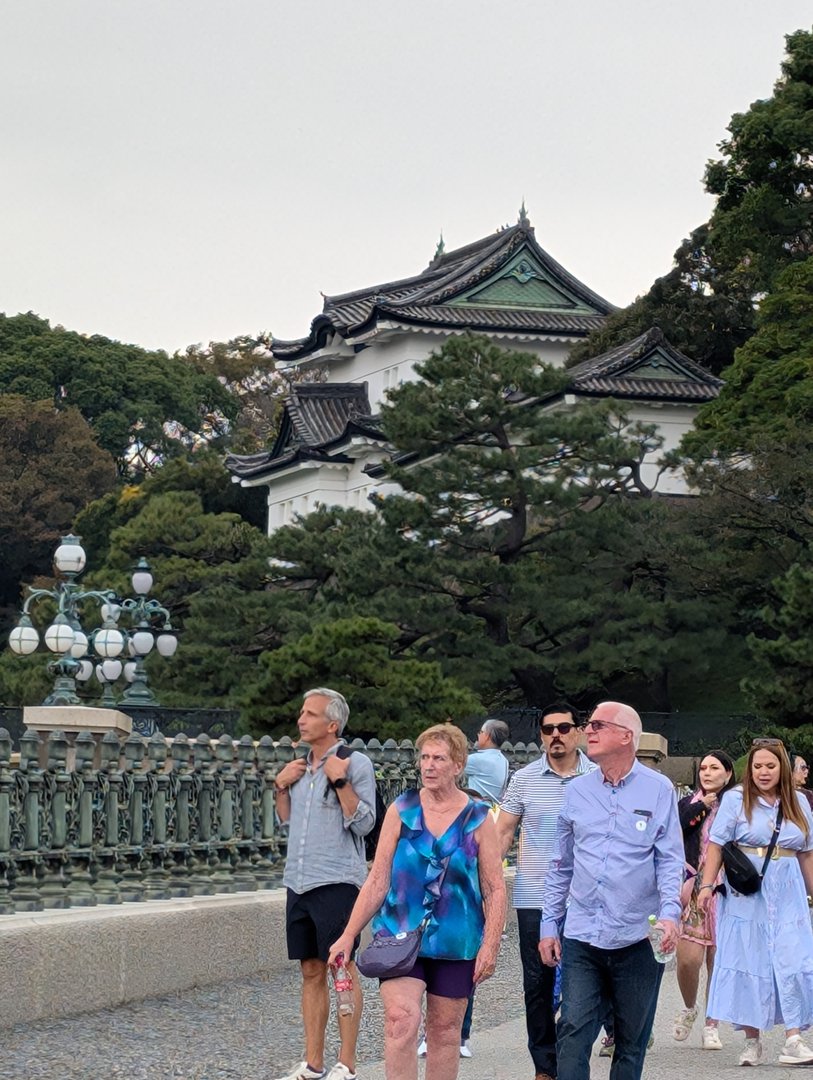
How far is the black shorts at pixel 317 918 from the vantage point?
355 inches

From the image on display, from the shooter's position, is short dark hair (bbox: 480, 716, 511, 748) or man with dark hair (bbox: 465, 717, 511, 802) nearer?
man with dark hair (bbox: 465, 717, 511, 802)

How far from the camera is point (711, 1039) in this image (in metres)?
10.8

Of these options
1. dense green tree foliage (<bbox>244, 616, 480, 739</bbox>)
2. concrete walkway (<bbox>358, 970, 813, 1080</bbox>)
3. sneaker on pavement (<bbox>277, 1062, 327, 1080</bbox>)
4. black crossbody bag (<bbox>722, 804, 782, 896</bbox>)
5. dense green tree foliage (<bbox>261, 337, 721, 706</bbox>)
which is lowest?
concrete walkway (<bbox>358, 970, 813, 1080</bbox>)

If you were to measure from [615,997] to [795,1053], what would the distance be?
120 inches

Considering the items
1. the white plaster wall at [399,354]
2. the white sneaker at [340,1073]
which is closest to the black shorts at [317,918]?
the white sneaker at [340,1073]

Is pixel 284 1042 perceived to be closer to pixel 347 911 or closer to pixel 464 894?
pixel 347 911

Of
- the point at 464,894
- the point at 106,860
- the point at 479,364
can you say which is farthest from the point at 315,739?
the point at 479,364

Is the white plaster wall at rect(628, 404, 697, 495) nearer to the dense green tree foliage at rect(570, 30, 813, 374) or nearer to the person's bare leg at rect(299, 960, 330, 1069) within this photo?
the dense green tree foliage at rect(570, 30, 813, 374)

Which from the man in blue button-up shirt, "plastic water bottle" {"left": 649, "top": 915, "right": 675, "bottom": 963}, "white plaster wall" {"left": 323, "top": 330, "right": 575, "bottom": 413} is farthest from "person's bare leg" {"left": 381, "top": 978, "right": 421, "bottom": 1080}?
"white plaster wall" {"left": 323, "top": 330, "right": 575, "bottom": 413}

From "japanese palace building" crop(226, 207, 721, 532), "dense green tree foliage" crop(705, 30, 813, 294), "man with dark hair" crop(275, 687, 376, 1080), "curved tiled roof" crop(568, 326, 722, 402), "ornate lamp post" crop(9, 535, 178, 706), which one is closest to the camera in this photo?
"man with dark hair" crop(275, 687, 376, 1080)

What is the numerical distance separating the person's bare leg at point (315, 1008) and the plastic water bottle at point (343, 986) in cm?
15

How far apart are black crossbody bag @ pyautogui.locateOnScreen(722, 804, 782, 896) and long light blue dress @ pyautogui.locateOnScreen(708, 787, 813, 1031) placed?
0.03 meters

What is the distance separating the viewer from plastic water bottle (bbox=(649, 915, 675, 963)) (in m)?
7.27

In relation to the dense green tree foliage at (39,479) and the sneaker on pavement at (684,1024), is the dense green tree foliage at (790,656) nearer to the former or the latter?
the sneaker on pavement at (684,1024)
